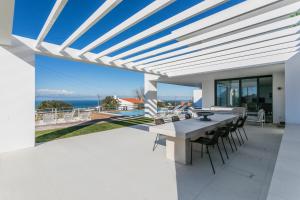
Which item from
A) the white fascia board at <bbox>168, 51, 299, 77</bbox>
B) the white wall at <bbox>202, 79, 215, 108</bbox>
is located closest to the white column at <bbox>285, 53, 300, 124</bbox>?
the white fascia board at <bbox>168, 51, 299, 77</bbox>

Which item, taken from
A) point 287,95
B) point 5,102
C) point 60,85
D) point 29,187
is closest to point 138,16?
point 29,187

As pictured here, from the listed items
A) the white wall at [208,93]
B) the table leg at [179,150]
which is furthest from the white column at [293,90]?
the white wall at [208,93]

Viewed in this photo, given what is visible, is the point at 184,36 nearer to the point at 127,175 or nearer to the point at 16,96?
the point at 127,175

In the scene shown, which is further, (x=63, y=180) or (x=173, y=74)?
(x=173, y=74)

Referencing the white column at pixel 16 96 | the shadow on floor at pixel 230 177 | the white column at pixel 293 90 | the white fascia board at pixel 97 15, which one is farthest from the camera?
the white column at pixel 293 90

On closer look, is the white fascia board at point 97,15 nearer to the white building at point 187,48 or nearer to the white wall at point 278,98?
the white building at point 187,48

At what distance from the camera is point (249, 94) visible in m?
8.35

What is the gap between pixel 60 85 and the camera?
25562 millimetres

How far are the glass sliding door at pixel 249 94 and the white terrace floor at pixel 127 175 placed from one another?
5.03m

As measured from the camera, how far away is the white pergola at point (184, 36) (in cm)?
245

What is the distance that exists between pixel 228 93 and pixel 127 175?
8.54 meters

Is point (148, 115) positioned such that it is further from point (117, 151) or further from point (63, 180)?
point (63, 180)

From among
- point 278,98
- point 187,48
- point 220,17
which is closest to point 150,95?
point 187,48

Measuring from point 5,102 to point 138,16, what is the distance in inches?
156
